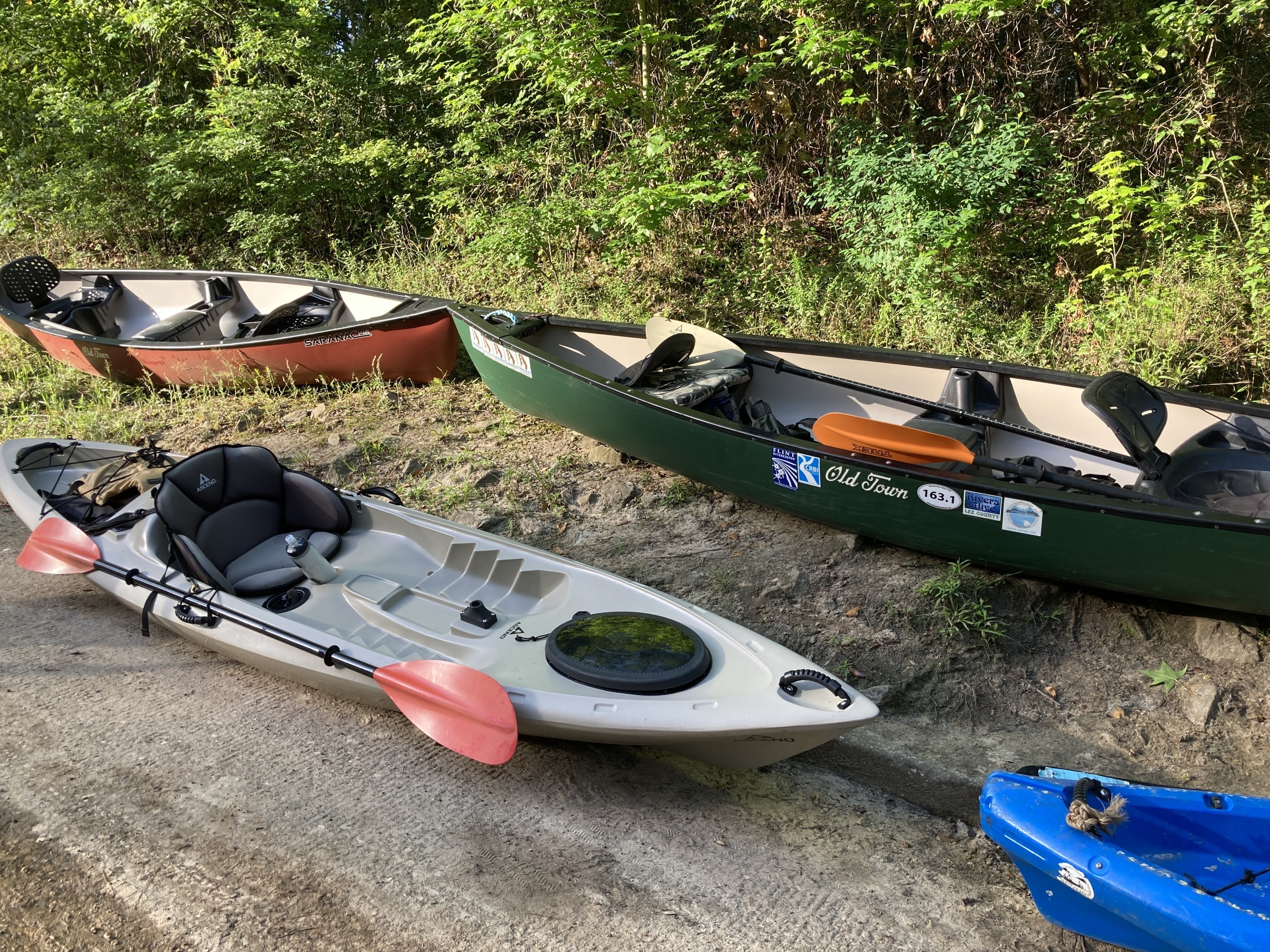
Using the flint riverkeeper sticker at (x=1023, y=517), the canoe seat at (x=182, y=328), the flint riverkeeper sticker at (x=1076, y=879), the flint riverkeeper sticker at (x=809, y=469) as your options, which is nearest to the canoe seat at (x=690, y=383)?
the flint riverkeeper sticker at (x=809, y=469)

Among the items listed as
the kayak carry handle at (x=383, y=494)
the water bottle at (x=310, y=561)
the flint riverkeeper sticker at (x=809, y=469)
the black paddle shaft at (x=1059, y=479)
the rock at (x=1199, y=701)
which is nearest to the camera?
the rock at (x=1199, y=701)

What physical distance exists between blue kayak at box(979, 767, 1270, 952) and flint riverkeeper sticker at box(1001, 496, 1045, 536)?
152 centimetres

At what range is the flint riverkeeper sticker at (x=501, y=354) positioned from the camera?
610 centimetres

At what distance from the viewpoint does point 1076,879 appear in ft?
8.55

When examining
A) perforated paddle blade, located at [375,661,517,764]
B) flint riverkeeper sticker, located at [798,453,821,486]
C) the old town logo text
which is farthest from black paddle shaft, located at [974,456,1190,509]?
perforated paddle blade, located at [375,661,517,764]

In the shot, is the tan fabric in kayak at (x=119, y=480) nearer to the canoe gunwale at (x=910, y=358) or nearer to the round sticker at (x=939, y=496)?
the canoe gunwale at (x=910, y=358)

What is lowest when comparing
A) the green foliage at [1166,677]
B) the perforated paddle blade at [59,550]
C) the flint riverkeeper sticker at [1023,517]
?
the green foliage at [1166,677]

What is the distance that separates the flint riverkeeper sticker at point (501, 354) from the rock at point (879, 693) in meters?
3.22

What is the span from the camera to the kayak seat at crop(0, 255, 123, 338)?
8984mm

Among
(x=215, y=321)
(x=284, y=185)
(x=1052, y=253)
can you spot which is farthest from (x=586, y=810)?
(x=284, y=185)

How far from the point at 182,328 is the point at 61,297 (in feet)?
7.02

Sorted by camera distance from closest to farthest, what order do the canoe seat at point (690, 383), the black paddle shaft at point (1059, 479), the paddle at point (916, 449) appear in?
the black paddle shaft at point (1059, 479)
the paddle at point (916, 449)
the canoe seat at point (690, 383)

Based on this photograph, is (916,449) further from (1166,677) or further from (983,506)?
(1166,677)

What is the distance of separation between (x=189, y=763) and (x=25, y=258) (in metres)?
8.01
